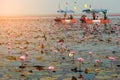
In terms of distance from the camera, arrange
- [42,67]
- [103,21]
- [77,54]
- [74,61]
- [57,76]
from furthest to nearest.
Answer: [103,21]
[77,54]
[74,61]
[42,67]
[57,76]

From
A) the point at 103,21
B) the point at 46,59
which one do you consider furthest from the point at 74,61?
the point at 103,21

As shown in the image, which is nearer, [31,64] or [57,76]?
[57,76]

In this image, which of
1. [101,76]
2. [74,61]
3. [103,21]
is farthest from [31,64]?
[103,21]

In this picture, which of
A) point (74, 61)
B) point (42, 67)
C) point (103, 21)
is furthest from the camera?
point (103, 21)

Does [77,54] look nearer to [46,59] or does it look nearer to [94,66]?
[46,59]

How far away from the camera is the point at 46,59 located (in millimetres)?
19219

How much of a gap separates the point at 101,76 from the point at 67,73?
1734 millimetres

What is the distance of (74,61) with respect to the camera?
720 inches

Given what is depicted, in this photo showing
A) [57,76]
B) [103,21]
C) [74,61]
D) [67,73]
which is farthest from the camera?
[103,21]

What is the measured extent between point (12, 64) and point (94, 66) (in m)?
4.49

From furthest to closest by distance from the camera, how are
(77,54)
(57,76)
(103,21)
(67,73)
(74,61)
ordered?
(103,21), (77,54), (74,61), (67,73), (57,76)

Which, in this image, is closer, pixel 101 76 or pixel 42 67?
pixel 101 76

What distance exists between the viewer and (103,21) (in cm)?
9338

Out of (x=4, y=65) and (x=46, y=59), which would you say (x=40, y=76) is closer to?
(x=4, y=65)
